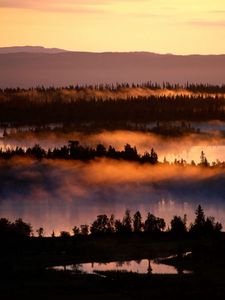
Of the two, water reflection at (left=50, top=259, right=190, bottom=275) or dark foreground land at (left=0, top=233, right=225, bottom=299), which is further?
water reflection at (left=50, top=259, right=190, bottom=275)

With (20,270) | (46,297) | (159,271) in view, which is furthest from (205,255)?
(46,297)

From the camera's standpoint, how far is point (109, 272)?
164 metres

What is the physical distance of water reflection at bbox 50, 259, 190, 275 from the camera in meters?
165

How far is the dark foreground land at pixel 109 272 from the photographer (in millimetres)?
147500

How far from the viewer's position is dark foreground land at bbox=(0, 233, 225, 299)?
148m

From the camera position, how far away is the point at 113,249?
18562 centimetres

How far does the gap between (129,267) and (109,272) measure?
22.9 feet

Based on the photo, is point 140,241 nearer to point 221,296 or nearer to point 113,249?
point 113,249

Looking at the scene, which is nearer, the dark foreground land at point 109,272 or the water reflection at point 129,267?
the dark foreground land at point 109,272

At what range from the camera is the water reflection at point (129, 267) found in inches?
6496

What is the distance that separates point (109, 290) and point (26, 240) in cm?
4582

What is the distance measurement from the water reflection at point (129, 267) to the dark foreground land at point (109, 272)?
1899 mm

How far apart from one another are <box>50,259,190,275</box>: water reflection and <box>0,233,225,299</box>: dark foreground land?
1899mm

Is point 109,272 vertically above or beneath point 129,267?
beneath
